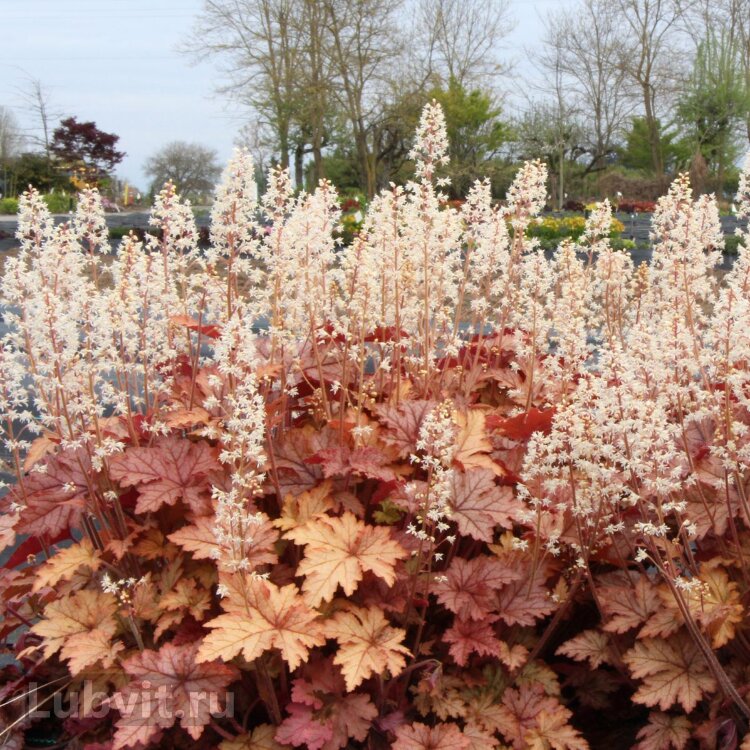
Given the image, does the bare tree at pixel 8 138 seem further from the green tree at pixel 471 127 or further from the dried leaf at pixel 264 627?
the dried leaf at pixel 264 627

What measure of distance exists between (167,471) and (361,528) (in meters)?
0.76

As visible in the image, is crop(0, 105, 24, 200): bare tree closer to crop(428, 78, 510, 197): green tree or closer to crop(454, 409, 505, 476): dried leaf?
crop(428, 78, 510, 197): green tree

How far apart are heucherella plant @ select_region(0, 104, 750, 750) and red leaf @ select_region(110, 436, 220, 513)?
0.03ft

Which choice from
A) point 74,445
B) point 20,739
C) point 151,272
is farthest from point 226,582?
point 151,272

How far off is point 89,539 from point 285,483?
794 millimetres

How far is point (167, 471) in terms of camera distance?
2.65 m

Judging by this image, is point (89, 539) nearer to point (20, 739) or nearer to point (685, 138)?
point (20, 739)

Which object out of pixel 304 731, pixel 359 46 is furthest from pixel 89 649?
pixel 359 46

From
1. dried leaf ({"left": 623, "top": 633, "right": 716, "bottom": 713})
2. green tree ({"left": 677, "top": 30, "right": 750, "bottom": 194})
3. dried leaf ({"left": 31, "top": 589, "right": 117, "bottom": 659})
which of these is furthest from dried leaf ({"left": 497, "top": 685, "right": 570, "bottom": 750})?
green tree ({"left": 677, "top": 30, "right": 750, "bottom": 194})

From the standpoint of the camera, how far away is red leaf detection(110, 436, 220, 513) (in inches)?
101

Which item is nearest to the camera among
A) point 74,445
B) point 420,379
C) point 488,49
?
point 74,445

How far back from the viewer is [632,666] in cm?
238

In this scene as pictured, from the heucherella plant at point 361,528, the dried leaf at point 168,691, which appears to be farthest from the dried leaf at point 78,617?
the dried leaf at point 168,691

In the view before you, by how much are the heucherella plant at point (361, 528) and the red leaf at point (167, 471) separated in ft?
0.03
